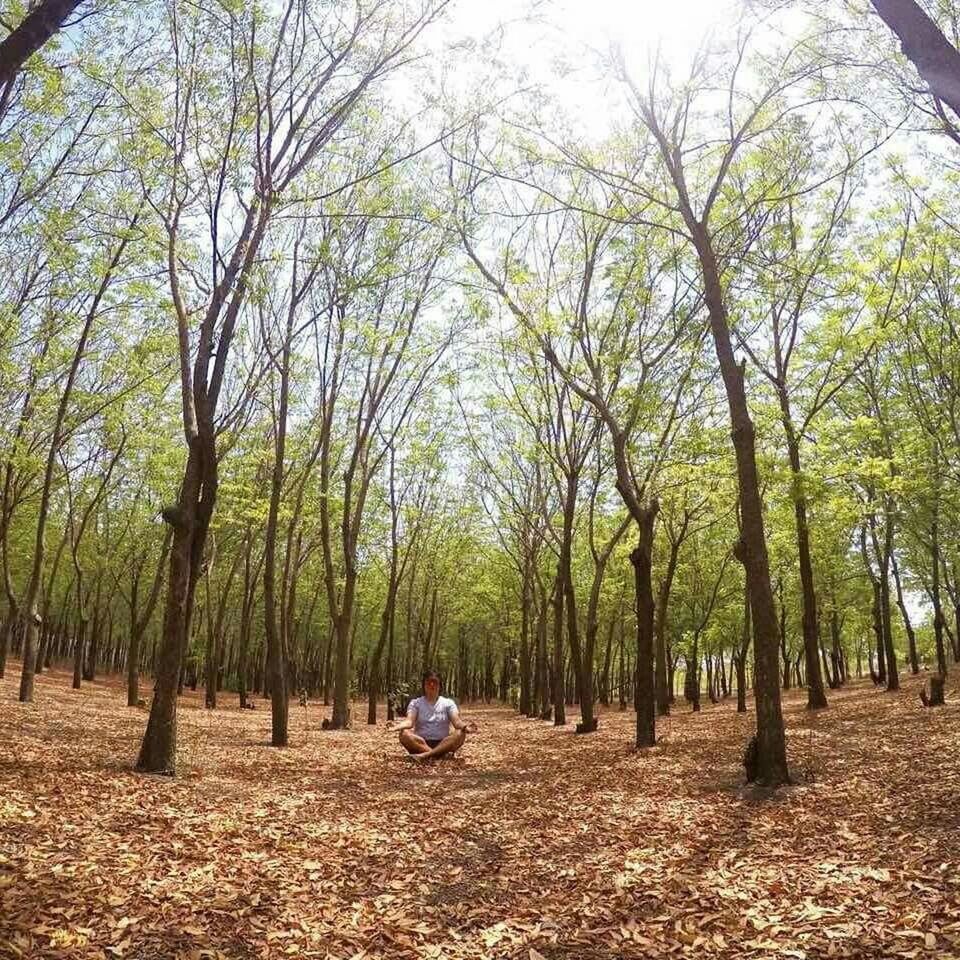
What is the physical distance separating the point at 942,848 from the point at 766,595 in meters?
3.92

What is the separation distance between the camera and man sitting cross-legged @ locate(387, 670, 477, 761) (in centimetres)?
1277

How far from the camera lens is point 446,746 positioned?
12766 millimetres

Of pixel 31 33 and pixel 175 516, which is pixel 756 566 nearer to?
pixel 175 516

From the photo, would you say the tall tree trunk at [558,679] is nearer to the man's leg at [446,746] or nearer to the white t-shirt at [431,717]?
the white t-shirt at [431,717]

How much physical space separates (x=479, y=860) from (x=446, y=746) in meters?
6.23

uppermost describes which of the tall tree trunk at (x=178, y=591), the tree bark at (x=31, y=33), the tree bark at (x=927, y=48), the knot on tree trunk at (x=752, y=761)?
the tree bark at (x=31, y=33)

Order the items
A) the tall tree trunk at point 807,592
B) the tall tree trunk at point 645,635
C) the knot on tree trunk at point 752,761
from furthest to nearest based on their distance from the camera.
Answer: the tall tree trunk at point 807,592 → the tall tree trunk at point 645,635 → the knot on tree trunk at point 752,761

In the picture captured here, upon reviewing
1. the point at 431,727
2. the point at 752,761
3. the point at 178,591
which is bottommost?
the point at 431,727

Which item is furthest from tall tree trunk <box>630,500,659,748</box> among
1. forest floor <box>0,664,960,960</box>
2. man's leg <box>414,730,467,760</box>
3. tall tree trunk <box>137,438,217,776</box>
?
tall tree trunk <box>137,438,217,776</box>

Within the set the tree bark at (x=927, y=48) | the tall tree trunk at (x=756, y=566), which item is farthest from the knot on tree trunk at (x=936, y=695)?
the tree bark at (x=927, y=48)

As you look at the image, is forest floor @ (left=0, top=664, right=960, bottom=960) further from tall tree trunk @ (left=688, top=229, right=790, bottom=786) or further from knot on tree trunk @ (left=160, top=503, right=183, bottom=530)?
knot on tree trunk @ (left=160, top=503, right=183, bottom=530)

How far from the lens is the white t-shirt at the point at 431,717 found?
13109mm

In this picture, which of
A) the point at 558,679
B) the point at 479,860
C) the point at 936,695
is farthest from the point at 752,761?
the point at 558,679

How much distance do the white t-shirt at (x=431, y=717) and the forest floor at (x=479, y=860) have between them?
5.33 feet
